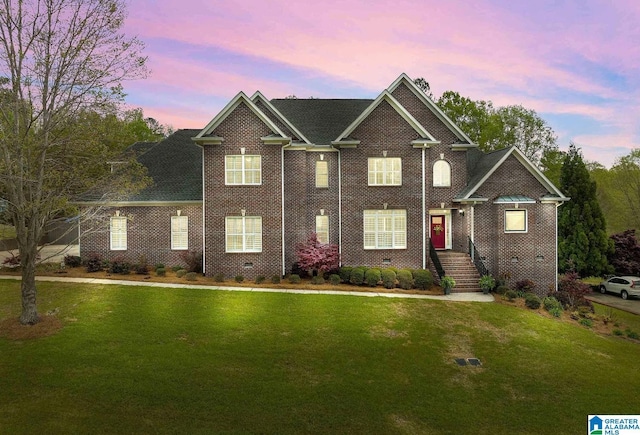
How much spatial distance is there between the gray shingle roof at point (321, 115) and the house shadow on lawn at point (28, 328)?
14.6 metres

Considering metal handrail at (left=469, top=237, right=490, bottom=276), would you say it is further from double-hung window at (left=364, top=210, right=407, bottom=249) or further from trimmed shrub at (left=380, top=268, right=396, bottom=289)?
trimmed shrub at (left=380, top=268, right=396, bottom=289)

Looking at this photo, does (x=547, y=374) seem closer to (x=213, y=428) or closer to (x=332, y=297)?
(x=332, y=297)

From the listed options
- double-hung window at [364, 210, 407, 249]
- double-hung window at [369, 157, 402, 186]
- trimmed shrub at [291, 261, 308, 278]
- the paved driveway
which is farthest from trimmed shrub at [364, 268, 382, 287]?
the paved driveway

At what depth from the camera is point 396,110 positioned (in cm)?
2058

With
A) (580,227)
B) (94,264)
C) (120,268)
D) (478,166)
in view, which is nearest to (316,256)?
(120,268)

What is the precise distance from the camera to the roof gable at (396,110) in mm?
20219

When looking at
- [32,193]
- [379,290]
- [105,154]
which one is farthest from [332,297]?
[32,193]

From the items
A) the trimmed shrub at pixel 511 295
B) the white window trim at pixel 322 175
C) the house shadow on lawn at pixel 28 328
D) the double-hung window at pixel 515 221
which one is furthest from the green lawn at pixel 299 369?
the white window trim at pixel 322 175

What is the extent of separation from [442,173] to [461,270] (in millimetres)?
5746

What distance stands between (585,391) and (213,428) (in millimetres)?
9622

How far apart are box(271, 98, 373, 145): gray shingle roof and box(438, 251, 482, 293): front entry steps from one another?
9.26 metres

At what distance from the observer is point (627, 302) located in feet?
83.3

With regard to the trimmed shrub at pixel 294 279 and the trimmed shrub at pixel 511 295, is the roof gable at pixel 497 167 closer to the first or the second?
the trimmed shrub at pixel 511 295

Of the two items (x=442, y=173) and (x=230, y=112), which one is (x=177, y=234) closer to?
(x=230, y=112)
